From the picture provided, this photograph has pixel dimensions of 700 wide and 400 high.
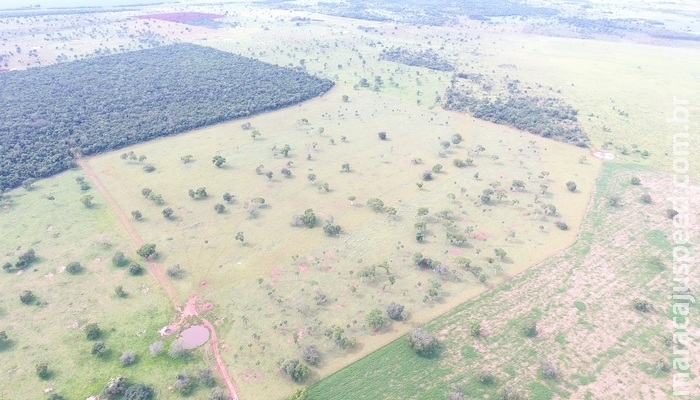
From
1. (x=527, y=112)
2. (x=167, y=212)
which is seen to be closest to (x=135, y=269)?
(x=167, y=212)

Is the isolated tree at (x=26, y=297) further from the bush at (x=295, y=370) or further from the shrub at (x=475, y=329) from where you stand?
the shrub at (x=475, y=329)

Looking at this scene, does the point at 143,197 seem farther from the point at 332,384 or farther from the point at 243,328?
the point at 332,384

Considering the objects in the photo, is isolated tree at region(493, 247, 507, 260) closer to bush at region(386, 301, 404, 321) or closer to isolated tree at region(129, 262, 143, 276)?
bush at region(386, 301, 404, 321)

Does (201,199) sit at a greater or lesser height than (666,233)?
lesser

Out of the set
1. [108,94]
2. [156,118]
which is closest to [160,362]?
[156,118]

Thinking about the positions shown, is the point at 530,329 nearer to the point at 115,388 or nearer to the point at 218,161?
the point at 115,388

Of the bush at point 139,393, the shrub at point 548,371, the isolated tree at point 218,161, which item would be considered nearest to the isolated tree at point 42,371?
the bush at point 139,393
